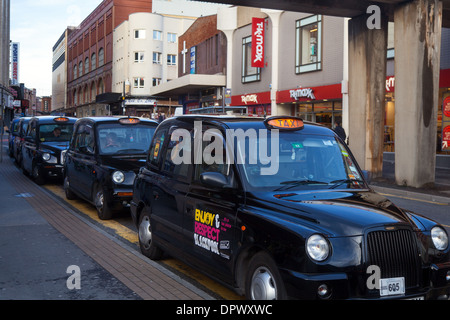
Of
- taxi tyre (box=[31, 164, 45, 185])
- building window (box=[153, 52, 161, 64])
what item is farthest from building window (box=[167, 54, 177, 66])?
taxi tyre (box=[31, 164, 45, 185])

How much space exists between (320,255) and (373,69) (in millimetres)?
15892

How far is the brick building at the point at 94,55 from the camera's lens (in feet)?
253

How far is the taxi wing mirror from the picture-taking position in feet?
15.1

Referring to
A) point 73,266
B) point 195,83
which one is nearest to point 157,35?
point 195,83

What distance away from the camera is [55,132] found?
15328mm

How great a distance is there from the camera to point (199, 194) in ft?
17.0

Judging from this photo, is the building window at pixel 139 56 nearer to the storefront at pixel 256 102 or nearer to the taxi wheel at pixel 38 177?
the storefront at pixel 256 102

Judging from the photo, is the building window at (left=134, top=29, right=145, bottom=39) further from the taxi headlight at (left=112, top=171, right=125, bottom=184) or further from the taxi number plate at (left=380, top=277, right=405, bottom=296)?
the taxi number plate at (left=380, top=277, right=405, bottom=296)

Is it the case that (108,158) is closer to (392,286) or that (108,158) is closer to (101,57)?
(392,286)

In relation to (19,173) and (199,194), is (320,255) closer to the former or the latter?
(199,194)

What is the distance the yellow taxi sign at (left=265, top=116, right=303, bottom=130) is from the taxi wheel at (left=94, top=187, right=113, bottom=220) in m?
4.70

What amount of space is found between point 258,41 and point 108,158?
85.0 ft
